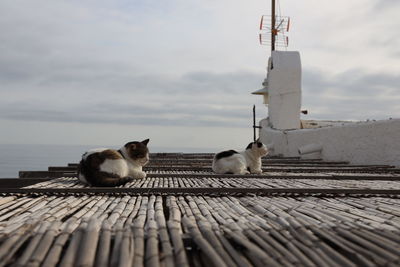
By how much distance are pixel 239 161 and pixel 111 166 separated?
242 cm

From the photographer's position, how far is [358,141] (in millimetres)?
9922

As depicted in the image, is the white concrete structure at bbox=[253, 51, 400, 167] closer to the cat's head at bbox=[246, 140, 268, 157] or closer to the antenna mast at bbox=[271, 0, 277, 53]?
the antenna mast at bbox=[271, 0, 277, 53]

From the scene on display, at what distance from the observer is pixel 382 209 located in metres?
3.05

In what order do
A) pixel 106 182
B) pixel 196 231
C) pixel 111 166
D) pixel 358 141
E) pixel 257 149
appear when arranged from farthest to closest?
pixel 358 141, pixel 257 149, pixel 111 166, pixel 106 182, pixel 196 231

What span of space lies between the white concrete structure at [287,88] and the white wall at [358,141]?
101 inches

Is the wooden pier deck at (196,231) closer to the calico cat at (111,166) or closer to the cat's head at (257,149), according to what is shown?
the calico cat at (111,166)

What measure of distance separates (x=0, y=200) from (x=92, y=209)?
3.00 feet

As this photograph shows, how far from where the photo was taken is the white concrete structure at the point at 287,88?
15.8 metres

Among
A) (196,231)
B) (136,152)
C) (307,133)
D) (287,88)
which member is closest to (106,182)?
(136,152)

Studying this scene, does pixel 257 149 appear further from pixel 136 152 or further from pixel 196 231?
pixel 196 231

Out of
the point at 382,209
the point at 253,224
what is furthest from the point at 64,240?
the point at 382,209

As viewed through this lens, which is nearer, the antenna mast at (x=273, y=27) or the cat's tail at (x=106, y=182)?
the cat's tail at (x=106, y=182)

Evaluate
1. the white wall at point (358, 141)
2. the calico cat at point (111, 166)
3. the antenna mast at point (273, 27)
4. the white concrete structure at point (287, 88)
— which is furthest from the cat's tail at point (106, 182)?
the antenna mast at point (273, 27)

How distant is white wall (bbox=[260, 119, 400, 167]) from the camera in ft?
29.1
